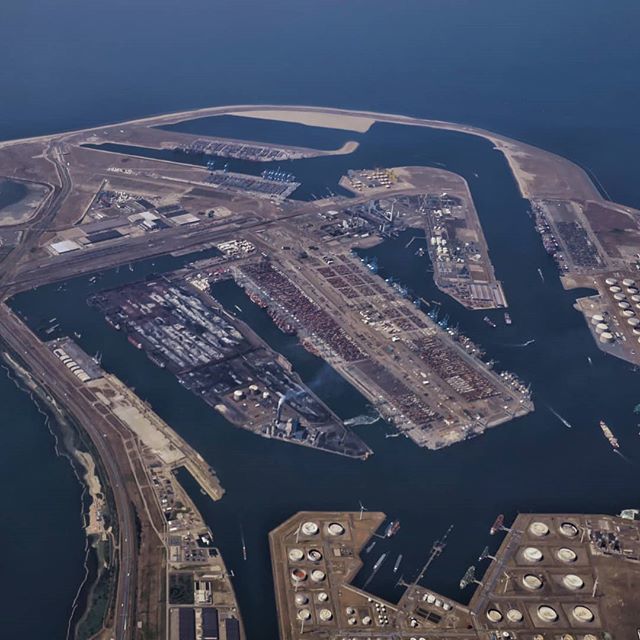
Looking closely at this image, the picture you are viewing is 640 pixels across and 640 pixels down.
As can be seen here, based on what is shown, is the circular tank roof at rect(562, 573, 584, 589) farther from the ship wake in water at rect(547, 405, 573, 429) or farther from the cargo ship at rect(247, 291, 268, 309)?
the cargo ship at rect(247, 291, 268, 309)

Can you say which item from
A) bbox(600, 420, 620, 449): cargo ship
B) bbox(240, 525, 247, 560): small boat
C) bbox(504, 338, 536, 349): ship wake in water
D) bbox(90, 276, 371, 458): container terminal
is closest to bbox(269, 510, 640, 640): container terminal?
bbox(240, 525, 247, 560): small boat

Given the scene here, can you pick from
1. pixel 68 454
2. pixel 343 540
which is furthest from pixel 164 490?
pixel 343 540

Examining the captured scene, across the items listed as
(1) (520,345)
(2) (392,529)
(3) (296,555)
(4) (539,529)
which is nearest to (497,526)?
(4) (539,529)

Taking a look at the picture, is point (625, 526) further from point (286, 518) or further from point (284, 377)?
point (284, 377)

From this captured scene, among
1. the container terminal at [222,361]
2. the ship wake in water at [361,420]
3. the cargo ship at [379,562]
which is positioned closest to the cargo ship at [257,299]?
the container terminal at [222,361]

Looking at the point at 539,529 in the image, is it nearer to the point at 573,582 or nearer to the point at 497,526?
the point at 497,526

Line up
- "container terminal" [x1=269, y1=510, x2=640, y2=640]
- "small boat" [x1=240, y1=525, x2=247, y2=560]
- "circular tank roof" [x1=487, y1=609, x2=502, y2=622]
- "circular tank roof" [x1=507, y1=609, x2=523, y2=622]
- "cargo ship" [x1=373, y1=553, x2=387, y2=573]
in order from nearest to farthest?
"container terminal" [x1=269, y1=510, x2=640, y2=640]
"circular tank roof" [x1=487, y1=609, x2=502, y2=622]
"circular tank roof" [x1=507, y1=609, x2=523, y2=622]
"cargo ship" [x1=373, y1=553, x2=387, y2=573]
"small boat" [x1=240, y1=525, x2=247, y2=560]

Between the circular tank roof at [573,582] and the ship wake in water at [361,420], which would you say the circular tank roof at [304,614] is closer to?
the circular tank roof at [573,582]
